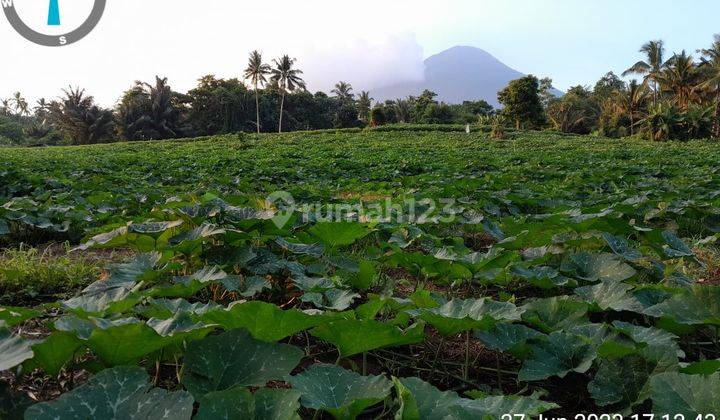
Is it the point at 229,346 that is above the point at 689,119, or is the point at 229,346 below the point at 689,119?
below

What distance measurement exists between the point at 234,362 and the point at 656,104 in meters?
40.8

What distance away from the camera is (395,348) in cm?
165

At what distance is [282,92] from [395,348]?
4782 cm

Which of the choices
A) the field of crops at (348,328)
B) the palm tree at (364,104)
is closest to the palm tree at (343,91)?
the palm tree at (364,104)

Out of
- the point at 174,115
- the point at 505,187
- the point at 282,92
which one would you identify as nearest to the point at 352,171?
the point at 505,187

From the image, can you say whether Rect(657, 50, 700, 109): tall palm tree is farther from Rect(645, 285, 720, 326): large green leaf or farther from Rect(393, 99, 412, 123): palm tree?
Rect(645, 285, 720, 326): large green leaf

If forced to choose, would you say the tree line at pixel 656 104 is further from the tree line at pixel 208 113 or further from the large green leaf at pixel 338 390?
the large green leaf at pixel 338 390

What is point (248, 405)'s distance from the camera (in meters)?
0.92

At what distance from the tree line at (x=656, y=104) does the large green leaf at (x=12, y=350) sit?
3191cm

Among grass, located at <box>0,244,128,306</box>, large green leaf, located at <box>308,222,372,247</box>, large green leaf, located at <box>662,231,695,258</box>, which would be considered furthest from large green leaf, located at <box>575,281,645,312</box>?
grass, located at <box>0,244,128,306</box>

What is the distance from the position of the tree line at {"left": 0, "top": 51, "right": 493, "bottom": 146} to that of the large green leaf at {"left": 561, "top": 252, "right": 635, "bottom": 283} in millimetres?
34274

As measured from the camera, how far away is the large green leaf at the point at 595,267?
2000mm

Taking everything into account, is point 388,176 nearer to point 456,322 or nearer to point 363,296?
point 363,296

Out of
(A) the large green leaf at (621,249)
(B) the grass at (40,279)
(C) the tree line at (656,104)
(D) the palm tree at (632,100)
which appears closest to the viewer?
(B) the grass at (40,279)
